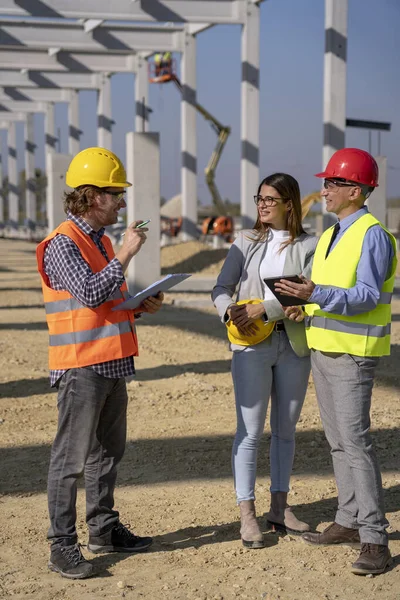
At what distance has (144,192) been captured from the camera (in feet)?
44.4

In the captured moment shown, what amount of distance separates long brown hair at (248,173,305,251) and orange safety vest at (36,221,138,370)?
0.86 meters

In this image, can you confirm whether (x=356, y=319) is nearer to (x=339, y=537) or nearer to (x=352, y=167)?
(x=352, y=167)

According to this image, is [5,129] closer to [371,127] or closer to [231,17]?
[231,17]

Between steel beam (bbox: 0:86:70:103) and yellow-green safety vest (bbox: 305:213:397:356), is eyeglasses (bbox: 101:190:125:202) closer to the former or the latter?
yellow-green safety vest (bbox: 305:213:397:356)

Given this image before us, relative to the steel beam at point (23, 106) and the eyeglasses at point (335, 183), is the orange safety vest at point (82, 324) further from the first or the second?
the steel beam at point (23, 106)

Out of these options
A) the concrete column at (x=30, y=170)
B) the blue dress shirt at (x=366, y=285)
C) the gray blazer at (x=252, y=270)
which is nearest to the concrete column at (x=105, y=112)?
the concrete column at (x=30, y=170)

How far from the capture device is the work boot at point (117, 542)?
14.0ft

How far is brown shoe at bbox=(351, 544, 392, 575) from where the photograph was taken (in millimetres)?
3916

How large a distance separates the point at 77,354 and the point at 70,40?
1779 centimetres

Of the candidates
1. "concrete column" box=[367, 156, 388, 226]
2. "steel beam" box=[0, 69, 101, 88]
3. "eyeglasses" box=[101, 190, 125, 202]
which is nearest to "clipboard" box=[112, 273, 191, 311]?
"eyeglasses" box=[101, 190, 125, 202]

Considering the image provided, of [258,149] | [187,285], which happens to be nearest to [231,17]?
[258,149]

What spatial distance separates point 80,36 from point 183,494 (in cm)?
1709

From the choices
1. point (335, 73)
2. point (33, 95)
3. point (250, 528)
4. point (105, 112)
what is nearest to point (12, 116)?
point (33, 95)

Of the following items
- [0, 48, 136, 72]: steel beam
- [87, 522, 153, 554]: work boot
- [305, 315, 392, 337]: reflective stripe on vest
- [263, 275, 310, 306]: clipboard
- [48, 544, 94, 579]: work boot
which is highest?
[0, 48, 136, 72]: steel beam
